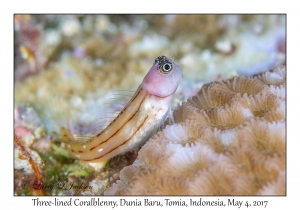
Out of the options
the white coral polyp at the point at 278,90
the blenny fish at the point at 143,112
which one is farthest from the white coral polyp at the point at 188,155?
the white coral polyp at the point at 278,90

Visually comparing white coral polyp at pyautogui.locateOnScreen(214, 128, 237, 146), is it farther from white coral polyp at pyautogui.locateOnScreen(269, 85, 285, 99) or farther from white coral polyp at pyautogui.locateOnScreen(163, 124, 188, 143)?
white coral polyp at pyautogui.locateOnScreen(269, 85, 285, 99)

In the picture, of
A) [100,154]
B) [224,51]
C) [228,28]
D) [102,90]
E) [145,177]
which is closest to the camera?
[145,177]

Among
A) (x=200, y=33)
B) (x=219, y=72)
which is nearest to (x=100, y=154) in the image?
(x=219, y=72)

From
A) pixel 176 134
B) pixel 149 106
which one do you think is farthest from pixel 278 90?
pixel 149 106

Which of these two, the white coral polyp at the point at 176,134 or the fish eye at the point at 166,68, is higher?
the fish eye at the point at 166,68

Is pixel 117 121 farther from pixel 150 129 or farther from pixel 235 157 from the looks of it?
pixel 235 157

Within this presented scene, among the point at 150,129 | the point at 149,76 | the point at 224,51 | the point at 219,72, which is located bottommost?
the point at 150,129

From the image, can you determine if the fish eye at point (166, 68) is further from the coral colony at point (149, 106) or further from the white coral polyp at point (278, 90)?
the white coral polyp at point (278, 90)
